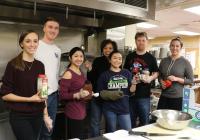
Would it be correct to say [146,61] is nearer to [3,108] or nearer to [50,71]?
[50,71]

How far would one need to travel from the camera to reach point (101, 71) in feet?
7.63

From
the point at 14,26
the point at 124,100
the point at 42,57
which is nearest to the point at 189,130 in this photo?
the point at 124,100

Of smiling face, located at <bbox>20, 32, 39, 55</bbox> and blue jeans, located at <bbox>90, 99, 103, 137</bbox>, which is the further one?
blue jeans, located at <bbox>90, 99, 103, 137</bbox>

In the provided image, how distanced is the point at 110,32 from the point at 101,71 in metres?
1.19

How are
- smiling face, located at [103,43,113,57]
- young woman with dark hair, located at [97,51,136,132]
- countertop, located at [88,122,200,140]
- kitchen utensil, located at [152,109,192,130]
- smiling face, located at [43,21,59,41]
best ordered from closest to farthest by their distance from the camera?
countertop, located at [88,122,200,140]
kitchen utensil, located at [152,109,192,130]
smiling face, located at [43,21,59,41]
young woman with dark hair, located at [97,51,136,132]
smiling face, located at [103,43,113,57]

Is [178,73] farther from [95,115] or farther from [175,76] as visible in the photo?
[95,115]

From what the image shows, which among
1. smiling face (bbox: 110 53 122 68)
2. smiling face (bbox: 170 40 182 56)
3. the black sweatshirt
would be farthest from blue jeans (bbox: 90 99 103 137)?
smiling face (bbox: 170 40 182 56)

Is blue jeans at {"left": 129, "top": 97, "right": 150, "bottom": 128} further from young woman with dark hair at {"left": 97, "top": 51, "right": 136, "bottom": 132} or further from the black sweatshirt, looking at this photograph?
the black sweatshirt

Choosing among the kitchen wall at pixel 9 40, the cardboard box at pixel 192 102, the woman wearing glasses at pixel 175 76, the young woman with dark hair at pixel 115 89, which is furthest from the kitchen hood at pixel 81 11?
the cardboard box at pixel 192 102

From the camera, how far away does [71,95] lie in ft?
6.24

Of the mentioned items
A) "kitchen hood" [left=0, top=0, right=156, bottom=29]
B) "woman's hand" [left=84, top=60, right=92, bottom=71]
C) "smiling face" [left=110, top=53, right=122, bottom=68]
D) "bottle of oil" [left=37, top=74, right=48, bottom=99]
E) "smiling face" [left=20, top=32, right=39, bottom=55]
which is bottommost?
"bottle of oil" [left=37, top=74, right=48, bottom=99]

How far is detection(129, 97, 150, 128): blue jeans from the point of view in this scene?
7.86 feet

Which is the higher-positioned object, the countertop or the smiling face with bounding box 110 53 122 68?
the smiling face with bounding box 110 53 122 68

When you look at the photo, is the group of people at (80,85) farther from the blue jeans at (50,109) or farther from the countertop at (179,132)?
the countertop at (179,132)
